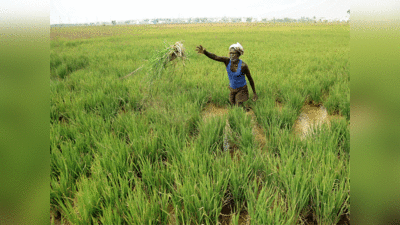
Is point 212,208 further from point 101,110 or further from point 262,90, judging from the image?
point 262,90

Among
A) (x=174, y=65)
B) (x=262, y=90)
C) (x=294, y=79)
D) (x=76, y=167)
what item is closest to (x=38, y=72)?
(x=76, y=167)

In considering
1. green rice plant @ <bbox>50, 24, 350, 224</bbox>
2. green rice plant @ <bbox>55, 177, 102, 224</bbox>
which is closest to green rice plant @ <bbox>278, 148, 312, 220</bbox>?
green rice plant @ <bbox>50, 24, 350, 224</bbox>

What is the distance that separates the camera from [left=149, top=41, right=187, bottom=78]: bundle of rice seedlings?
8.32ft

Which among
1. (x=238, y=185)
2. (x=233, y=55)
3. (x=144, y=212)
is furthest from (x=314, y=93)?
(x=144, y=212)

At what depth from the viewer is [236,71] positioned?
293 cm

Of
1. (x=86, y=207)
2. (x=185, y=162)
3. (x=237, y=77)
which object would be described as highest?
(x=237, y=77)

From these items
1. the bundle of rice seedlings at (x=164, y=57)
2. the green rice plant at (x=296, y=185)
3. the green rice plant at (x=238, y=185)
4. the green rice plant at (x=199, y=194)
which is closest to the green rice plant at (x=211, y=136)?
the green rice plant at (x=199, y=194)

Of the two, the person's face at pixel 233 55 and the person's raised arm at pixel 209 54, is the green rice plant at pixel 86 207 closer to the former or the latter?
the person's raised arm at pixel 209 54

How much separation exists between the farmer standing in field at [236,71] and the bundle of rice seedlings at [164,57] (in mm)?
261

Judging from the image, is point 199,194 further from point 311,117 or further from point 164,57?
point 311,117

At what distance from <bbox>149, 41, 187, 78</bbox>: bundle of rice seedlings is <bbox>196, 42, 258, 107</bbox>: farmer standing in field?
0.26m

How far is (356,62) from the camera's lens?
40 centimetres

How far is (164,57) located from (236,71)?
945mm

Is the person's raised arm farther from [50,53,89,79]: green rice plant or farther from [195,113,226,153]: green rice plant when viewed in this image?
[50,53,89,79]: green rice plant
